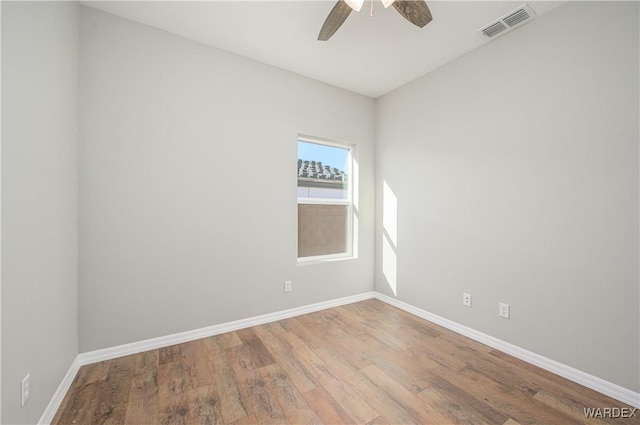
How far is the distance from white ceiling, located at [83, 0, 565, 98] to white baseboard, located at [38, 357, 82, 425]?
8.95ft

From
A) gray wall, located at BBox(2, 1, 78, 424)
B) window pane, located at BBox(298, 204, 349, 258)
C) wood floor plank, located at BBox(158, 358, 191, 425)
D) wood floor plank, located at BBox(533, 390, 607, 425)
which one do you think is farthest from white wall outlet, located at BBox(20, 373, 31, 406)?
wood floor plank, located at BBox(533, 390, 607, 425)

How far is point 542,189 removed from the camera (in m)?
2.04

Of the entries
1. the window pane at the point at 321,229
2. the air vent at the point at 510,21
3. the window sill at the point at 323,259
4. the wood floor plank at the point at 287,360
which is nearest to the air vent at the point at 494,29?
the air vent at the point at 510,21

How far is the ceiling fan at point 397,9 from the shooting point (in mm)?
1563

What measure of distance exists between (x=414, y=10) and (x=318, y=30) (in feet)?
2.91

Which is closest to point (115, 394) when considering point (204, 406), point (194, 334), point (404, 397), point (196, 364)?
point (196, 364)

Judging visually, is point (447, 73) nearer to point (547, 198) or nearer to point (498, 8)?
point (498, 8)

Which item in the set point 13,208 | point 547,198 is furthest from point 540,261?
point 13,208

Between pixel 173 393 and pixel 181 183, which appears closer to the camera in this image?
pixel 173 393

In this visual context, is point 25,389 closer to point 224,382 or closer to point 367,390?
point 224,382

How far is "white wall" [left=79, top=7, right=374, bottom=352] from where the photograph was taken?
2.01 meters

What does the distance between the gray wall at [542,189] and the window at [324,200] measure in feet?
3.19

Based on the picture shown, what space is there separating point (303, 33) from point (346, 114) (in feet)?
4.01
